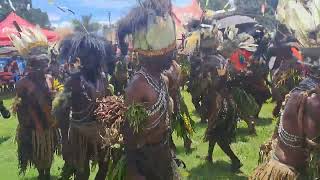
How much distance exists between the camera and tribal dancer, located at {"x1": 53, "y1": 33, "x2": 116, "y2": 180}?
562 centimetres

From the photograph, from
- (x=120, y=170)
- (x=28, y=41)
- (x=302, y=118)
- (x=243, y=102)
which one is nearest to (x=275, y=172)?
(x=302, y=118)

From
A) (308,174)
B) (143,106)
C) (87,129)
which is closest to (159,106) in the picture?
(143,106)

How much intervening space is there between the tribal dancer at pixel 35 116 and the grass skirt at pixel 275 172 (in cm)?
356

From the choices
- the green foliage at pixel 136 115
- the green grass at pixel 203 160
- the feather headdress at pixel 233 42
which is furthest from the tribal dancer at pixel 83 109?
the feather headdress at pixel 233 42

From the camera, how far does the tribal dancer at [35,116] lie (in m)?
6.67

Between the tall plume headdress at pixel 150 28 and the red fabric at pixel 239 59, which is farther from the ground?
the tall plume headdress at pixel 150 28

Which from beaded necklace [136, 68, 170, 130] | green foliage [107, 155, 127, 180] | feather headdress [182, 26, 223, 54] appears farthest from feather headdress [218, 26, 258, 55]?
green foliage [107, 155, 127, 180]

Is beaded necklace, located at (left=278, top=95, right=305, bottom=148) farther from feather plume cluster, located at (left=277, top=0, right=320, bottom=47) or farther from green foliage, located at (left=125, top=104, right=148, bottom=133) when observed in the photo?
green foliage, located at (left=125, top=104, right=148, bottom=133)

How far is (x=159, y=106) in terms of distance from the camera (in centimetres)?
409

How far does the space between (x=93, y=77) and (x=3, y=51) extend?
14580mm

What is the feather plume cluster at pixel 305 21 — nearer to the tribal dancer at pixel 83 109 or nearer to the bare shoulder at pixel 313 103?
the bare shoulder at pixel 313 103

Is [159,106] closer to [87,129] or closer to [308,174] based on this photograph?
[308,174]

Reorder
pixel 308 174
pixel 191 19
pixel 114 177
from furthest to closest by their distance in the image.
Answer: pixel 191 19, pixel 114 177, pixel 308 174

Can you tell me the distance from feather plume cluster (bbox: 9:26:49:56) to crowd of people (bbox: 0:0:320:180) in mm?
14
